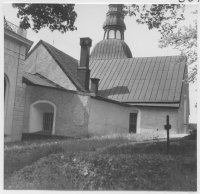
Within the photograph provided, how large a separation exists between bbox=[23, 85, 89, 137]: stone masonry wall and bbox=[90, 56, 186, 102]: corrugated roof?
18.0ft

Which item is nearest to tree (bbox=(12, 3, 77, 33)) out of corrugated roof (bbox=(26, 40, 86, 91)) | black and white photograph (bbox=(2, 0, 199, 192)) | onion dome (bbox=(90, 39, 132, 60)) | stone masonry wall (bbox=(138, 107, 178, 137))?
black and white photograph (bbox=(2, 0, 199, 192))

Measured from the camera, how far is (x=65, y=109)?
13.4m

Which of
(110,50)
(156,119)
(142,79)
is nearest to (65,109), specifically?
(156,119)

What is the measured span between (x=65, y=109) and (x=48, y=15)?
6.27 m

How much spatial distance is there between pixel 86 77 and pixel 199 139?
10.8 m

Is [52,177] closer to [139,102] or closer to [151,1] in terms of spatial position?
[151,1]

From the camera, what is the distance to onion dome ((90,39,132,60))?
2936cm

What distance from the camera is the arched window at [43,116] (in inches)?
527

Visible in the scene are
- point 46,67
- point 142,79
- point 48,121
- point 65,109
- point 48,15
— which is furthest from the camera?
point 142,79

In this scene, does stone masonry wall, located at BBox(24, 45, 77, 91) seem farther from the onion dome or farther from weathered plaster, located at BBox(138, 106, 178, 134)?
the onion dome

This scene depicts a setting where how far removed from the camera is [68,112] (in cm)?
1341

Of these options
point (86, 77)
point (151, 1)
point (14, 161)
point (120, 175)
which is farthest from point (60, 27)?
point (86, 77)

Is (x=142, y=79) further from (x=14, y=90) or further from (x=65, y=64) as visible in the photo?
(x=14, y=90)

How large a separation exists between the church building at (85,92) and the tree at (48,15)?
1.82m
